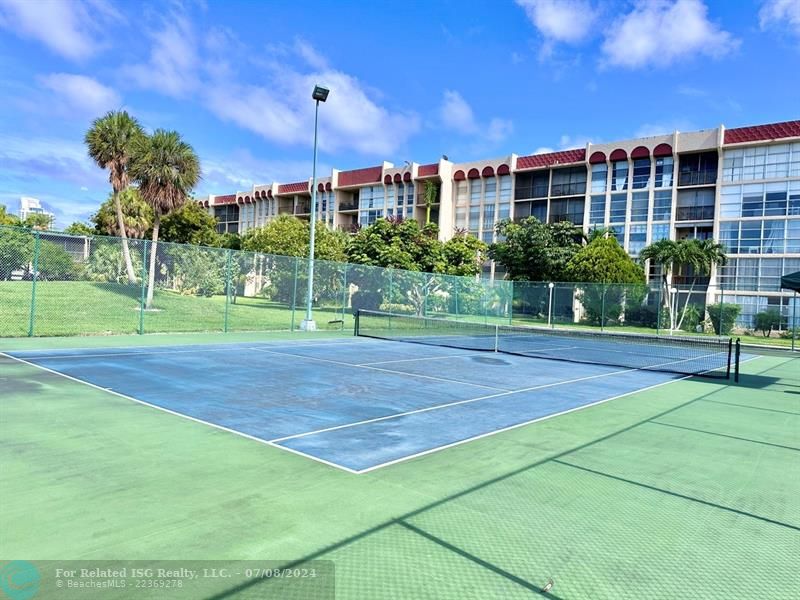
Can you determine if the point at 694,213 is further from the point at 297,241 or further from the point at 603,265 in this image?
the point at 297,241

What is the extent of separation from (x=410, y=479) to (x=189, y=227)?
55.1 m

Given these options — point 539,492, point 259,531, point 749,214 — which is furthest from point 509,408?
point 749,214

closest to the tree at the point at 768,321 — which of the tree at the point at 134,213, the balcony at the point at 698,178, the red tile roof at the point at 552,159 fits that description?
the balcony at the point at 698,178

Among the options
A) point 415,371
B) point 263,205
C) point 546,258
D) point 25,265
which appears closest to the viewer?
point 415,371

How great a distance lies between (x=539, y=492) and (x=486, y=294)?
104 ft

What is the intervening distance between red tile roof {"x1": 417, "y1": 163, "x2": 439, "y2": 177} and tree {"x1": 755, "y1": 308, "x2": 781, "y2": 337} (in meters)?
37.0

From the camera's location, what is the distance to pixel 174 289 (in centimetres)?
2412

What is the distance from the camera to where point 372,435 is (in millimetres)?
7156

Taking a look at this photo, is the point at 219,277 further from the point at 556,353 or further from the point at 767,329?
the point at 767,329

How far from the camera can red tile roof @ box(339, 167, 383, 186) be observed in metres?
71.2

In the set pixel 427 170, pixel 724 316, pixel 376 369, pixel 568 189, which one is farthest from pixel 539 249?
pixel 376 369

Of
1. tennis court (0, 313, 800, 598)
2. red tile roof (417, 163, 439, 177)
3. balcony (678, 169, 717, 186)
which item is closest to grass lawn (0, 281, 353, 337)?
tennis court (0, 313, 800, 598)

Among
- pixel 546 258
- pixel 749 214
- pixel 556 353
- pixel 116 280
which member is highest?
pixel 749 214

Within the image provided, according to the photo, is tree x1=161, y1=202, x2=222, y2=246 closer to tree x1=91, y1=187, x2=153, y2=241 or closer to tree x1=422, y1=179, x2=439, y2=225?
tree x1=91, y1=187, x2=153, y2=241
